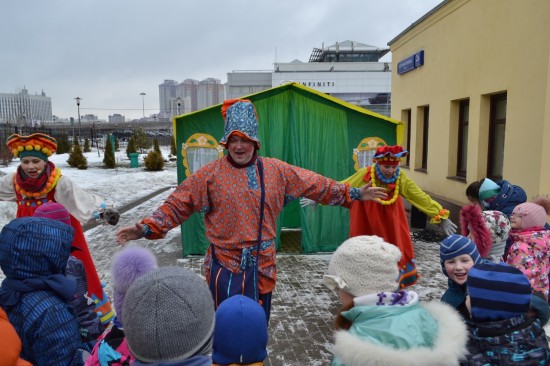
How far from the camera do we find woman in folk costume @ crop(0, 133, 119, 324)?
3.69 meters

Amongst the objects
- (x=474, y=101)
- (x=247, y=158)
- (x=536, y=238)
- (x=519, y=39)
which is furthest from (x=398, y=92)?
(x=247, y=158)

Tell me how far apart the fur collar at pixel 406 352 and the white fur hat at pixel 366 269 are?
0.20 metres

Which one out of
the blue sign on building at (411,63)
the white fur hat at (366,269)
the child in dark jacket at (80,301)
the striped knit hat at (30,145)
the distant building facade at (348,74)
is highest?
the distant building facade at (348,74)

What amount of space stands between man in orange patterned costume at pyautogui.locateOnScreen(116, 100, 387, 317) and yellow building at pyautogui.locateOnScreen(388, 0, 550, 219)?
4.51m

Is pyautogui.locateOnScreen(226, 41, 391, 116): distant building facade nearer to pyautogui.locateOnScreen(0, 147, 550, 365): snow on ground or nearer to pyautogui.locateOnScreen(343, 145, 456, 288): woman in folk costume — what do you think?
pyautogui.locateOnScreen(0, 147, 550, 365): snow on ground

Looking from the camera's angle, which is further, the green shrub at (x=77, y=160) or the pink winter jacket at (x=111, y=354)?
the green shrub at (x=77, y=160)

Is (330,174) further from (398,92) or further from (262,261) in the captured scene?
(398,92)

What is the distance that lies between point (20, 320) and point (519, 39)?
6.73m

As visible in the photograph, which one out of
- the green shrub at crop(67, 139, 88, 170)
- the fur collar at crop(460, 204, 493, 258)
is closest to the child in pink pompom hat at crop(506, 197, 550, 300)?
the fur collar at crop(460, 204, 493, 258)

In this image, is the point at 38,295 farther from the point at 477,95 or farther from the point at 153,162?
the point at 153,162

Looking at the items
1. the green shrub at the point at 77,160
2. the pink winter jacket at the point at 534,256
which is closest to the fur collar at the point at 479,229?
the pink winter jacket at the point at 534,256

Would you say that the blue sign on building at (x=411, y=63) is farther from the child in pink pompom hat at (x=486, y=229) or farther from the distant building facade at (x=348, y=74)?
the distant building facade at (x=348, y=74)

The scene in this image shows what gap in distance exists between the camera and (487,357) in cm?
164

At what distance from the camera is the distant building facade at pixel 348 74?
41.6 metres
